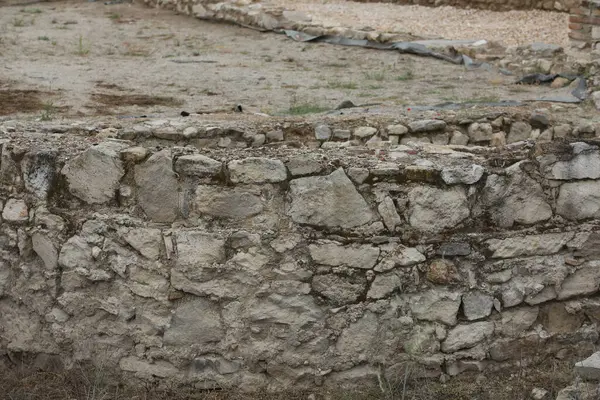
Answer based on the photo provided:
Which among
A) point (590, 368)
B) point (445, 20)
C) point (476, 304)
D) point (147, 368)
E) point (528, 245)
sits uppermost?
point (445, 20)

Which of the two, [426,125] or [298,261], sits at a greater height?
[426,125]

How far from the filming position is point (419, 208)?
4469mm

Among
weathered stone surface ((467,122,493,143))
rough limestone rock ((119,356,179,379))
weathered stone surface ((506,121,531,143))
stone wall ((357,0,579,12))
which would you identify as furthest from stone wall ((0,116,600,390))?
stone wall ((357,0,579,12))

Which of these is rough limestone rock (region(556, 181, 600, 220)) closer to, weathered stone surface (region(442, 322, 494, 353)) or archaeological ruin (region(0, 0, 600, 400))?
archaeological ruin (region(0, 0, 600, 400))

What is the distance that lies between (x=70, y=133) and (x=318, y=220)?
1442 mm

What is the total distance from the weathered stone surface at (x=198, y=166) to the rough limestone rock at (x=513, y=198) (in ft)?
4.12

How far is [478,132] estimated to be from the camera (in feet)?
18.0

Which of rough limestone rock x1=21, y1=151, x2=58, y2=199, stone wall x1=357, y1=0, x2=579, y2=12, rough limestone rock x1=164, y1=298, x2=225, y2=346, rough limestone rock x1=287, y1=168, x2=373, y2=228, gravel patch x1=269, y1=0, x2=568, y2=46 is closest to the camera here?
rough limestone rock x1=287, y1=168, x2=373, y2=228

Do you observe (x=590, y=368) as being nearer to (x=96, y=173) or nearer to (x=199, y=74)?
(x=96, y=173)

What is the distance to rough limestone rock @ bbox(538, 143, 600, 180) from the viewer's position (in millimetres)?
4590

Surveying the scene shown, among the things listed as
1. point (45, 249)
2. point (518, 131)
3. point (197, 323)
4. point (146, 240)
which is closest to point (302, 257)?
point (197, 323)

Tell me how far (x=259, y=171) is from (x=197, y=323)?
77 cm

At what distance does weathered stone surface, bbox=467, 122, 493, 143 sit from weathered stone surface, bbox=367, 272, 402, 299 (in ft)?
4.37

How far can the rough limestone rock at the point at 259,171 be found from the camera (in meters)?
4.45
